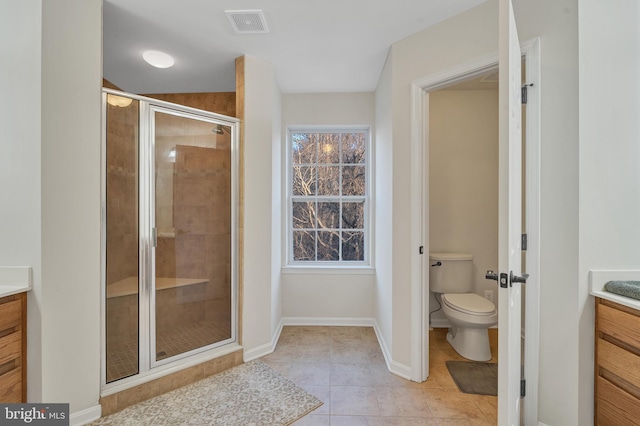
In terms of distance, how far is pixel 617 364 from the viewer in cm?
116

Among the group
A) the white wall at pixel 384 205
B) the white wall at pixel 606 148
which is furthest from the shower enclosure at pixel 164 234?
the white wall at pixel 606 148

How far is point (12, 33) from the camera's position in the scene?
1.35 meters

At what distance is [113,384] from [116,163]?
4.53ft

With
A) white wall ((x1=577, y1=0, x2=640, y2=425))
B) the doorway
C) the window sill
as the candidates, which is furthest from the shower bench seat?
white wall ((x1=577, y1=0, x2=640, y2=425))

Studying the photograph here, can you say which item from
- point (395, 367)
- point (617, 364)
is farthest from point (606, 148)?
point (395, 367)

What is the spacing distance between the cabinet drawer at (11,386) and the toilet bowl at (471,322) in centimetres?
278

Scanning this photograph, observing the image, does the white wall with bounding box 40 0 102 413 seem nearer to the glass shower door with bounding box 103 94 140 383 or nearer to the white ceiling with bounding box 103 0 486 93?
the glass shower door with bounding box 103 94 140 383

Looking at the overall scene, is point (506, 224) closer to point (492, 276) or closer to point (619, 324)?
point (492, 276)

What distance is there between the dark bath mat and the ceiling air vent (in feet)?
9.48

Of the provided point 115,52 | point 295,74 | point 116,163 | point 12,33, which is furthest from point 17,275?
point 295,74

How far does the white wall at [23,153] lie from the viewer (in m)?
1.35

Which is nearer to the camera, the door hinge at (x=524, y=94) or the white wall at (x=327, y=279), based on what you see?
the door hinge at (x=524, y=94)

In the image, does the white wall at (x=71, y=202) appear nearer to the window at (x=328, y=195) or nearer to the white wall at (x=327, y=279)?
the white wall at (x=327, y=279)

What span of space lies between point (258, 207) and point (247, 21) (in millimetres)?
1353
